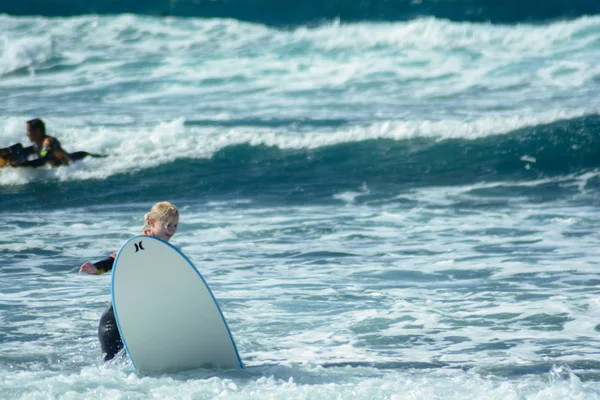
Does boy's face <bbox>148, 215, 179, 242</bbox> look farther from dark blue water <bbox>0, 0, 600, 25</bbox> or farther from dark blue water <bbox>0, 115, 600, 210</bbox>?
dark blue water <bbox>0, 0, 600, 25</bbox>

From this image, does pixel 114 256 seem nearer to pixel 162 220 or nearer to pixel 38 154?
pixel 162 220

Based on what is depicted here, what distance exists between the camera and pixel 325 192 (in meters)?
12.5

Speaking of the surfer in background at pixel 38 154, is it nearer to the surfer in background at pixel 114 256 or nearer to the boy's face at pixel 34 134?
the boy's face at pixel 34 134

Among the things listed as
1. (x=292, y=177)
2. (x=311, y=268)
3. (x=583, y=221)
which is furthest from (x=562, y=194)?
(x=311, y=268)

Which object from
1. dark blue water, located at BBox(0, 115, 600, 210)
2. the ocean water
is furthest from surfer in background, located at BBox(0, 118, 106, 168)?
dark blue water, located at BBox(0, 115, 600, 210)

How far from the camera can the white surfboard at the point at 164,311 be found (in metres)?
4.82

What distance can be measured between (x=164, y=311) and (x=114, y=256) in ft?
1.44

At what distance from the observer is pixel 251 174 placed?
13781mm

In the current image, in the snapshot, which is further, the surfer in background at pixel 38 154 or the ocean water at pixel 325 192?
the surfer in background at pixel 38 154

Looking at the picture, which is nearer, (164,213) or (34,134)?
(164,213)

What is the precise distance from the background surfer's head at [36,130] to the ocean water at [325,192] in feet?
1.86

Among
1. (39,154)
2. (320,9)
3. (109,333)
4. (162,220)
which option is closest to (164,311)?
(109,333)

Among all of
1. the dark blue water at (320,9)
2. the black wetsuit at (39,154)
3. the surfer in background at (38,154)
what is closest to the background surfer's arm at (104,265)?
the surfer in background at (38,154)

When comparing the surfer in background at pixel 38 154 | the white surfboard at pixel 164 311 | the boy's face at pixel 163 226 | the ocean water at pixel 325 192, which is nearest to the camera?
Answer: the white surfboard at pixel 164 311
